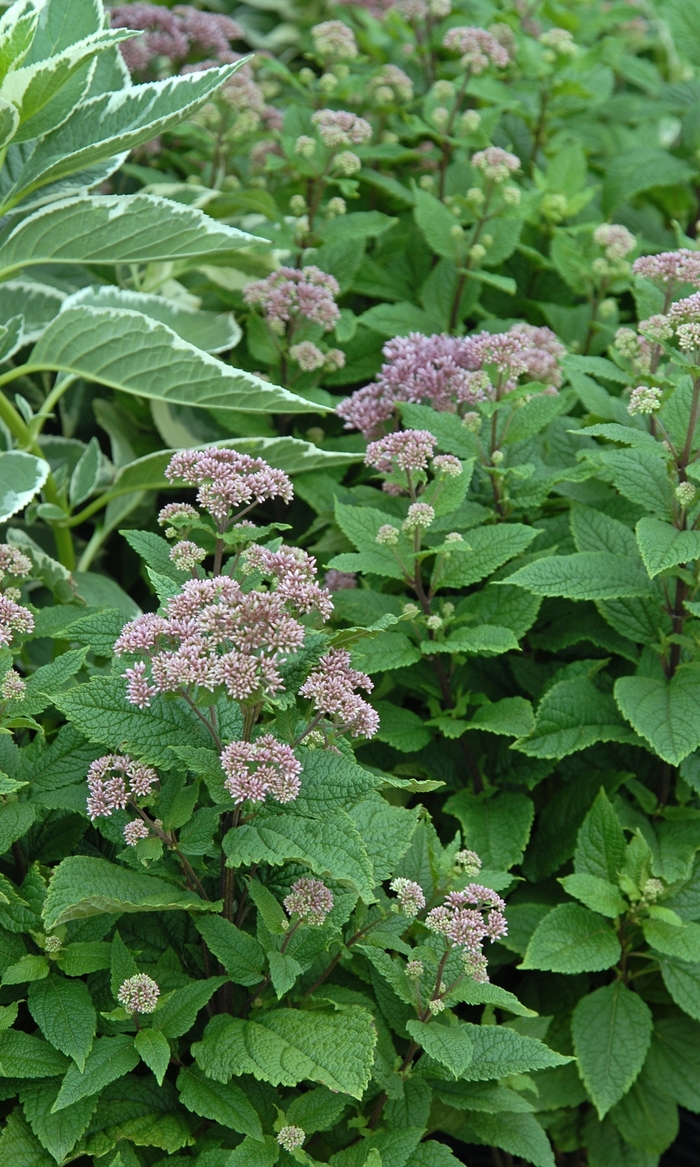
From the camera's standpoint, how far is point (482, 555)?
1672mm

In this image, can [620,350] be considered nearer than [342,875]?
No

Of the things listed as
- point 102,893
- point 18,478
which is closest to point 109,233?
point 18,478

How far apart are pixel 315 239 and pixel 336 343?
0.21m

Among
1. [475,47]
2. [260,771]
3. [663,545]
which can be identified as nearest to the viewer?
[260,771]

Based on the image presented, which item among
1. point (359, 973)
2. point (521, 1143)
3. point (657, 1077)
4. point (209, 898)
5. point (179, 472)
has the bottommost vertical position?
point (657, 1077)

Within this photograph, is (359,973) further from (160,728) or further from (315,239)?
(315,239)

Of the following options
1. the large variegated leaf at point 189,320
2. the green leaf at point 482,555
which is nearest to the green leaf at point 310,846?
the green leaf at point 482,555

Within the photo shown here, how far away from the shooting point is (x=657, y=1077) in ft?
5.39

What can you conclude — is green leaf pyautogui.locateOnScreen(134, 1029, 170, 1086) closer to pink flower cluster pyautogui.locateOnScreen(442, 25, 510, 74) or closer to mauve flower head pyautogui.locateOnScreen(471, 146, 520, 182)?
mauve flower head pyautogui.locateOnScreen(471, 146, 520, 182)

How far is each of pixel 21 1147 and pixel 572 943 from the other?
2.42 ft

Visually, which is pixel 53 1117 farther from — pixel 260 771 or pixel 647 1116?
pixel 647 1116

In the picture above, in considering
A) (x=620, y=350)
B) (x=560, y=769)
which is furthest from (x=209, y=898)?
(x=620, y=350)

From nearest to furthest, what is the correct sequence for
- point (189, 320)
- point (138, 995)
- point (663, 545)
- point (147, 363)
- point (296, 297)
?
point (138, 995)
point (663, 545)
point (147, 363)
point (296, 297)
point (189, 320)

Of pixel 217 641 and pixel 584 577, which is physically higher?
pixel 217 641
